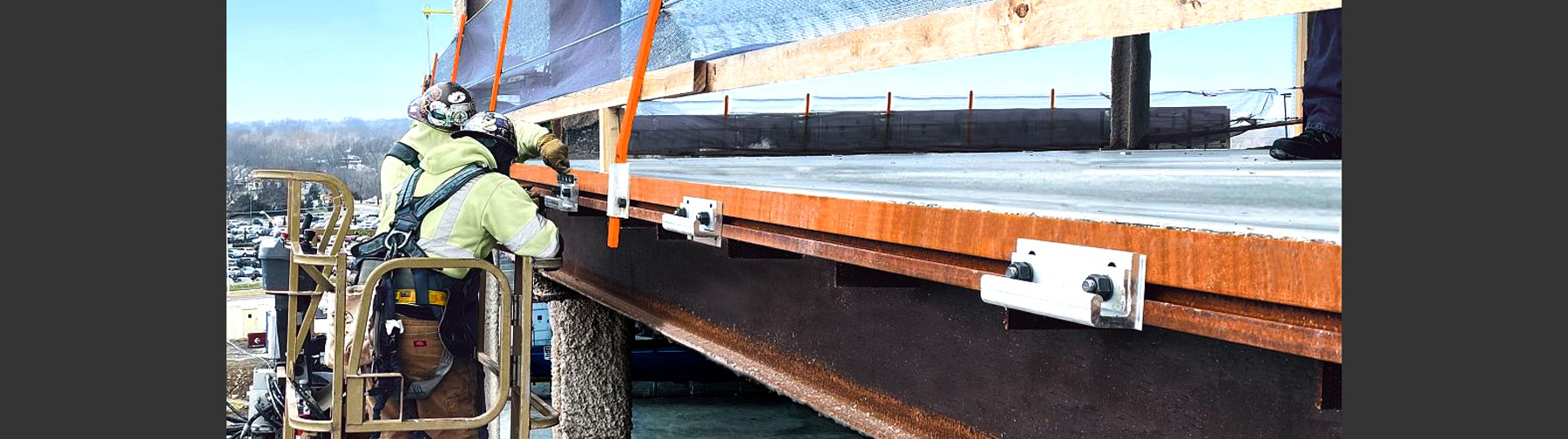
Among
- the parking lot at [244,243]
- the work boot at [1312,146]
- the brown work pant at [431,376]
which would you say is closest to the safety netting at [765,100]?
the brown work pant at [431,376]

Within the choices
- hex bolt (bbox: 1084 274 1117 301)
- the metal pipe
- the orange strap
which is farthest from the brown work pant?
hex bolt (bbox: 1084 274 1117 301)

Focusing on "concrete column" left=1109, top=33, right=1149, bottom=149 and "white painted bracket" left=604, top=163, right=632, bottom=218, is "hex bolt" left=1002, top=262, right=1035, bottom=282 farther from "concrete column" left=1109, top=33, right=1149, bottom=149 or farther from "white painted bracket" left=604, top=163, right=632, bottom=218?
"concrete column" left=1109, top=33, right=1149, bottom=149

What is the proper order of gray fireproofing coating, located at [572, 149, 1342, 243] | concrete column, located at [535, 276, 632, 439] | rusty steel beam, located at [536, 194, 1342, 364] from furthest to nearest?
1. concrete column, located at [535, 276, 632, 439]
2. gray fireproofing coating, located at [572, 149, 1342, 243]
3. rusty steel beam, located at [536, 194, 1342, 364]

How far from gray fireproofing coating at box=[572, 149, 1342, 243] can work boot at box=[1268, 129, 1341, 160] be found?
0.23ft

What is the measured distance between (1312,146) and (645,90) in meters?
2.17

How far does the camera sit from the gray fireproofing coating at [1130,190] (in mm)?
2020

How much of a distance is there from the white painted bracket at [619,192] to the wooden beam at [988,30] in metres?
0.97

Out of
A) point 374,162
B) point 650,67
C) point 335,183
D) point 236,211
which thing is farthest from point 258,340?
point 650,67

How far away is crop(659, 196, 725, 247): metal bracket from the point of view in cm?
371

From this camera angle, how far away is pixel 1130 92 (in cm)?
848

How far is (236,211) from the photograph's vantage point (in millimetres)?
24672

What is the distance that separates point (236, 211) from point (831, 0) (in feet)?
78.3

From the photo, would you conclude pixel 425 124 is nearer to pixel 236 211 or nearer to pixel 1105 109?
pixel 1105 109

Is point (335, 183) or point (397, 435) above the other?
point (335, 183)
